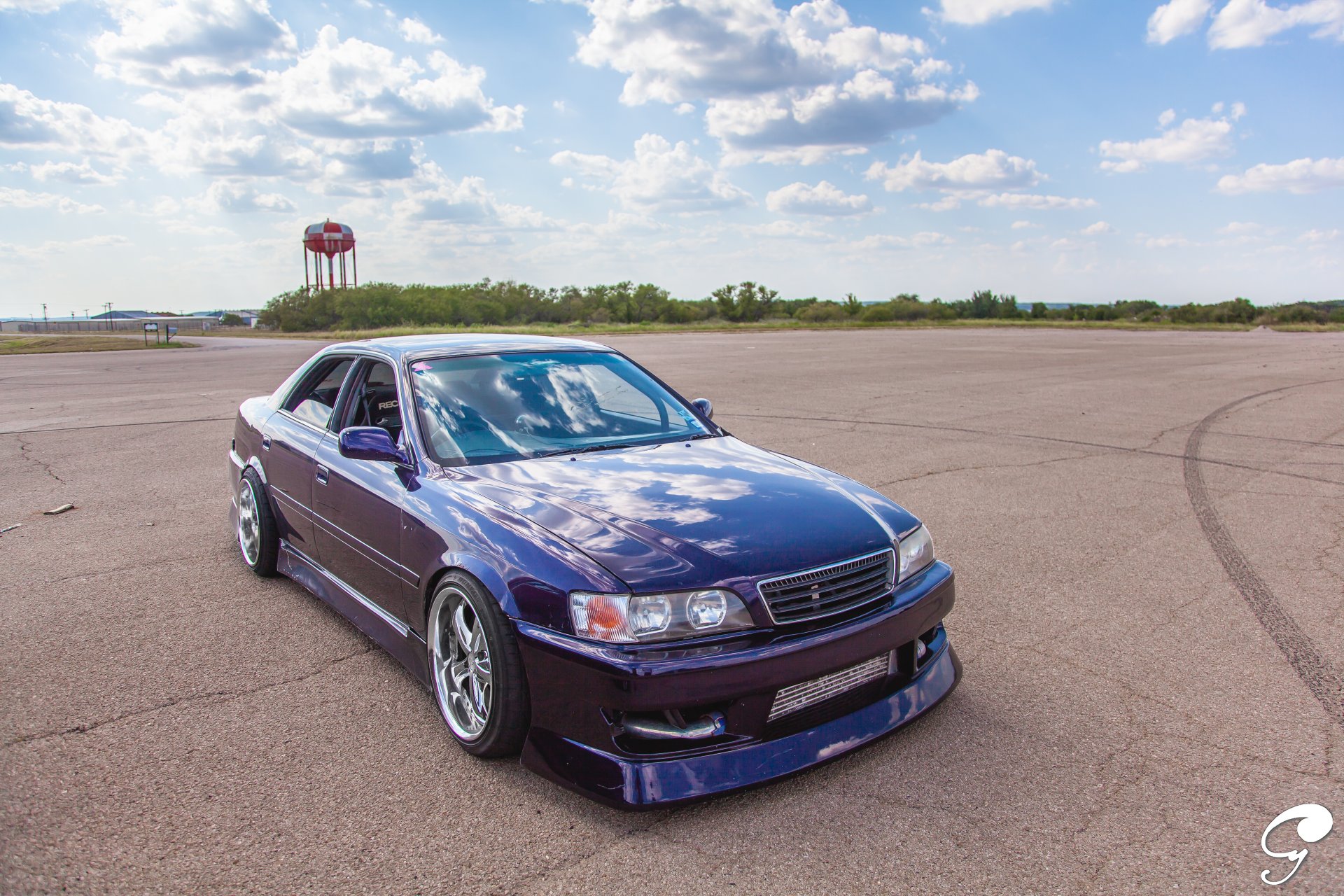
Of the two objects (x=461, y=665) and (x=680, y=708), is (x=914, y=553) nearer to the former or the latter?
(x=680, y=708)

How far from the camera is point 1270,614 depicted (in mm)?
4445

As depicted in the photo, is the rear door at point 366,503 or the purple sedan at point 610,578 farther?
the rear door at point 366,503

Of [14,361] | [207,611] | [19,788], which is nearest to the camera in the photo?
[19,788]

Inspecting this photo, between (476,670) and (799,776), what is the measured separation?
44.7 inches

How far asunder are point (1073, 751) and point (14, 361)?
30206 mm

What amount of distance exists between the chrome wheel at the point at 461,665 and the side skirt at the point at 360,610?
5.3 inches

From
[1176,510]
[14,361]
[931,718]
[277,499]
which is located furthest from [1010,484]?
[14,361]

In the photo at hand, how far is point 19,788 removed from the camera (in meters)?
2.86

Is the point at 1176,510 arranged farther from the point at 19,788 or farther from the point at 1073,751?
the point at 19,788

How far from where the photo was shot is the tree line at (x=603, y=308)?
7088cm

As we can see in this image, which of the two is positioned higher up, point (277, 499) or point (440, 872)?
point (277, 499)

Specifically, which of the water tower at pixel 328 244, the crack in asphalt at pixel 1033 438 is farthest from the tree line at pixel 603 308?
the crack in asphalt at pixel 1033 438

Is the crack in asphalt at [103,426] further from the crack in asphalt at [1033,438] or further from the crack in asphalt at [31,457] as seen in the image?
the crack in asphalt at [1033,438]

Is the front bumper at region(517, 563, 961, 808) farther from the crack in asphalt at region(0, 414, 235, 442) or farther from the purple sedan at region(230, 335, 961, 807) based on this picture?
the crack in asphalt at region(0, 414, 235, 442)
